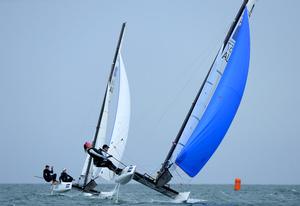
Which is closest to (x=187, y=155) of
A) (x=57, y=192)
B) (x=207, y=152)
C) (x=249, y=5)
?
(x=207, y=152)

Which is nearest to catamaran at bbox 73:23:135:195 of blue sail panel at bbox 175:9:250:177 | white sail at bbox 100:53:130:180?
white sail at bbox 100:53:130:180

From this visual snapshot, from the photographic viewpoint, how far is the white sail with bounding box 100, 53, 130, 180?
111ft

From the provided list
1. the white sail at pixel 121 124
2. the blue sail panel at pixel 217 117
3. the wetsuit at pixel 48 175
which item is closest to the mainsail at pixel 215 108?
the blue sail panel at pixel 217 117

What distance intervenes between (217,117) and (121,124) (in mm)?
11259

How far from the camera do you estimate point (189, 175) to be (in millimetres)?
24750

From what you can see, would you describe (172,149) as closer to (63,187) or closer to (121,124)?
(121,124)

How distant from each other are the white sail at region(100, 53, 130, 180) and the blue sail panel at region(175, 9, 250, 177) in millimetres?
9449

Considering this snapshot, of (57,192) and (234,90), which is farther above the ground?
(234,90)

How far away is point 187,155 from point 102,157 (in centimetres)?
327

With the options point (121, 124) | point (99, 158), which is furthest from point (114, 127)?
point (99, 158)

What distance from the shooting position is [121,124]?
34.6 metres

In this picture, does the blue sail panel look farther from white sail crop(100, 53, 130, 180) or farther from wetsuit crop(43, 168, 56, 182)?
wetsuit crop(43, 168, 56, 182)

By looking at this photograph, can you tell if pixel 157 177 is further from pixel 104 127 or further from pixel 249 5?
pixel 104 127

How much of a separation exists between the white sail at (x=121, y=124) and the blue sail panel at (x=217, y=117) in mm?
9449
